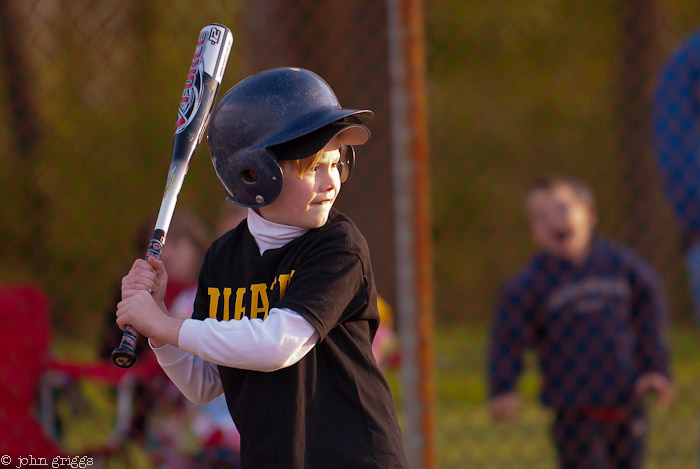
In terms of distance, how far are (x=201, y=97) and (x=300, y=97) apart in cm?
30

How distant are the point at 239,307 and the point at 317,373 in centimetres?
19

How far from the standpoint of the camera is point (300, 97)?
165 centimetres

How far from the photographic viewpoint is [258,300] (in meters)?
1.66

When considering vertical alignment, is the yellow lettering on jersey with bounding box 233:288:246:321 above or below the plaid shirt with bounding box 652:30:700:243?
below

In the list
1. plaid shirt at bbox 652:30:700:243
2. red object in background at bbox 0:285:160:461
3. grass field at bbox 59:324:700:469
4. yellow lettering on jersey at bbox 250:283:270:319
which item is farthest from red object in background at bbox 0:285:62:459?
plaid shirt at bbox 652:30:700:243

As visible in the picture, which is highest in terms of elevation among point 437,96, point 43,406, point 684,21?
point 684,21

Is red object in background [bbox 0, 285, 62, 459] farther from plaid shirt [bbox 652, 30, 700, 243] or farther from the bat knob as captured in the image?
plaid shirt [bbox 652, 30, 700, 243]

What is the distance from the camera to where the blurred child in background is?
3822mm

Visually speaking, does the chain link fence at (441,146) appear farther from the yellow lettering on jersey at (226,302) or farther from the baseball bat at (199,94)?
the yellow lettering on jersey at (226,302)

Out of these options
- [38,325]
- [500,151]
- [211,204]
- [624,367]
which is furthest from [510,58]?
[38,325]

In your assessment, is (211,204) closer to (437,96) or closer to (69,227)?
(69,227)

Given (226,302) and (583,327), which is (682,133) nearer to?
(583,327)

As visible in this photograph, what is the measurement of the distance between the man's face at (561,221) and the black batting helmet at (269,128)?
95.8 inches

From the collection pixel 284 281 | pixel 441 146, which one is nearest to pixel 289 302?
pixel 284 281
